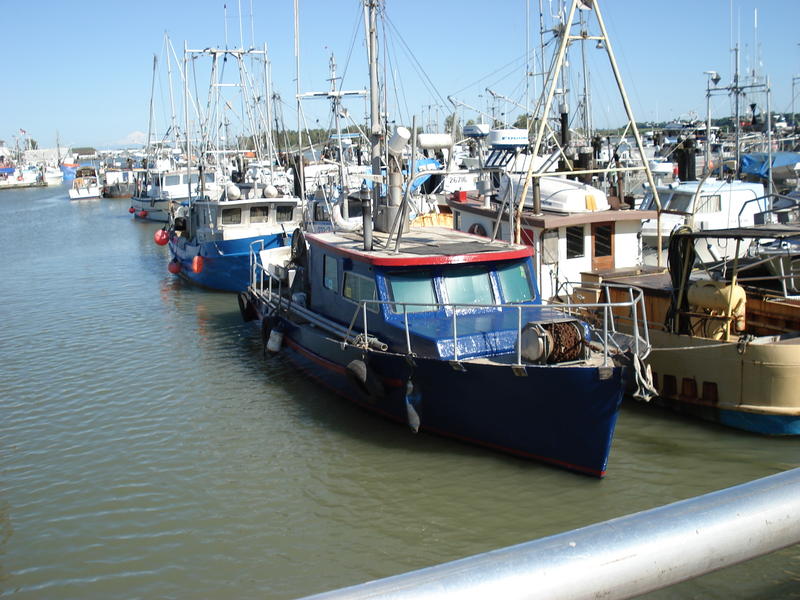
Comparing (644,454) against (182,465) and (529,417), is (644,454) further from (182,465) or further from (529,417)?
(182,465)

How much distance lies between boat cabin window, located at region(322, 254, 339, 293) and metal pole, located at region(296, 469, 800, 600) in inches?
439

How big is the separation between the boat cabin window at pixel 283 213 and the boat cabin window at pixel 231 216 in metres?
1.32

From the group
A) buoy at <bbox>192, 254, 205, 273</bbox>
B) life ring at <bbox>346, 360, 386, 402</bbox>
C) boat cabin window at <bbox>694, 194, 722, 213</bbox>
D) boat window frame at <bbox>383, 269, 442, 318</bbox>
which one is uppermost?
boat cabin window at <bbox>694, 194, 722, 213</bbox>

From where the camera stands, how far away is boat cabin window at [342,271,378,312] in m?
11.3

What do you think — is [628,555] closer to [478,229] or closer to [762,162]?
[478,229]

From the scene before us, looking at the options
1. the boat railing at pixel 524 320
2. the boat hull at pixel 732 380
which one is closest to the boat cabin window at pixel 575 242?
the boat railing at pixel 524 320

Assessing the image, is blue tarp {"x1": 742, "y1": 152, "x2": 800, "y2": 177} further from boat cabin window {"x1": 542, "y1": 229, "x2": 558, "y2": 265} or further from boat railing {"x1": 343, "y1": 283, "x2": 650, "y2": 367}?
boat railing {"x1": 343, "y1": 283, "x2": 650, "y2": 367}

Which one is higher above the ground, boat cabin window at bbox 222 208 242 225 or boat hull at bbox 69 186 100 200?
boat hull at bbox 69 186 100 200

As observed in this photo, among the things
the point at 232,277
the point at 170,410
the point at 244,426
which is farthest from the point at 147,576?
the point at 232,277

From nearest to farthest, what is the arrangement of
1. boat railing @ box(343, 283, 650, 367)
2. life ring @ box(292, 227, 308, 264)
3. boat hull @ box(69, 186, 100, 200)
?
boat railing @ box(343, 283, 650, 367) < life ring @ box(292, 227, 308, 264) < boat hull @ box(69, 186, 100, 200)

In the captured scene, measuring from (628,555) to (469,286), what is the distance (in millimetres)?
9678

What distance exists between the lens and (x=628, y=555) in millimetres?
1602

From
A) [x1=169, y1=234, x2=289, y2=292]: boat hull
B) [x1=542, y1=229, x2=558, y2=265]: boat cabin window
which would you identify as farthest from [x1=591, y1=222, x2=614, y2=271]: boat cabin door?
[x1=169, y1=234, x2=289, y2=292]: boat hull

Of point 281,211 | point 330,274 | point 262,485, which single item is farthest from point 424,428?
point 281,211
